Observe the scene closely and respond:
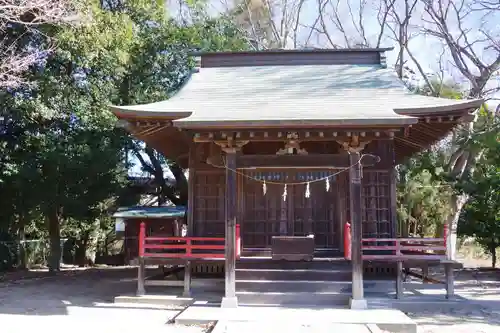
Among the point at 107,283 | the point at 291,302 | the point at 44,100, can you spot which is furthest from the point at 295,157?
the point at 44,100

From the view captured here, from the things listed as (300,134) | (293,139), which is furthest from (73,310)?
(300,134)

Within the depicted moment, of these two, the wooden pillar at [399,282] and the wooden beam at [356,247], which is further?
the wooden pillar at [399,282]

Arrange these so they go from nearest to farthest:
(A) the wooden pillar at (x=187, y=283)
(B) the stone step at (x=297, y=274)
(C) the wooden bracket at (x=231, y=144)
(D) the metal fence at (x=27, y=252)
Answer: (C) the wooden bracket at (x=231, y=144) → (B) the stone step at (x=297, y=274) → (A) the wooden pillar at (x=187, y=283) → (D) the metal fence at (x=27, y=252)

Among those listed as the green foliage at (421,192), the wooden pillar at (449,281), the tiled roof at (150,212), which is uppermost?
the green foliage at (421,192)

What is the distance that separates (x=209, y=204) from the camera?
11633 mm

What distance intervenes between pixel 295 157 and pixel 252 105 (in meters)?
1.56

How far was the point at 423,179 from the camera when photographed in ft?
65.1

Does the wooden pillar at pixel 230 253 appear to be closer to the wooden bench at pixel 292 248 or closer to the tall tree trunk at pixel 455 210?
the wooden bench at pixel 292 248

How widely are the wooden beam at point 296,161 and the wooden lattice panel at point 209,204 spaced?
213 cm

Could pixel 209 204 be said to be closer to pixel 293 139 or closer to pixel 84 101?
pixel 293 139

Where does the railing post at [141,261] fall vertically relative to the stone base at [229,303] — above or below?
above

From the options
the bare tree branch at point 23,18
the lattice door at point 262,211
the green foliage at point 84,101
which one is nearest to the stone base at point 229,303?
the lattice door at point 262,211

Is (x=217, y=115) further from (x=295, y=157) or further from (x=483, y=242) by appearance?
(x=483, y=242)

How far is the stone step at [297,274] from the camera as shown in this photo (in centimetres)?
1012
